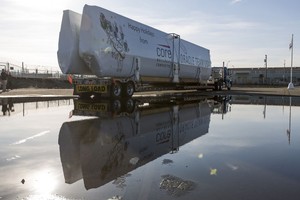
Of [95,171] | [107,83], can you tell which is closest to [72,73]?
[107,83]

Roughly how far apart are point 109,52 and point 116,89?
1.92 metres

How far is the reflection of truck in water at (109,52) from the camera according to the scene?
1470 centimetres

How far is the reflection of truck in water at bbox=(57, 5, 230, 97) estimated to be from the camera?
1470 centimetres

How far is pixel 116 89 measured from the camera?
1612 centimetres

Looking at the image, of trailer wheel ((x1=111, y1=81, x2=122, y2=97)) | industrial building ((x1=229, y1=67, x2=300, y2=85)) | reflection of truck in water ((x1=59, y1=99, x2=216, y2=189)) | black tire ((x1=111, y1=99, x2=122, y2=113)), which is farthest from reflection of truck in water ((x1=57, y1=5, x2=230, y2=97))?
industrial building ((x1=229, y1=67, x2=300, y2=85))

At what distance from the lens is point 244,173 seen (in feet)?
14.7

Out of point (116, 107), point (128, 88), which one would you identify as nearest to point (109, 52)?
point (128, 88)

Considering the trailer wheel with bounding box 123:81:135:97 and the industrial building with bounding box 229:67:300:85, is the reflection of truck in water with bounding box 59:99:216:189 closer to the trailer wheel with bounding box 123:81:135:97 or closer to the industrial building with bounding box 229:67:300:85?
the trailer wheel with bounding box 123:81:135:97

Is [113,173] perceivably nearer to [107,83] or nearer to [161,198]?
[161,198]

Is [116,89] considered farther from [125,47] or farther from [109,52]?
[125,47]

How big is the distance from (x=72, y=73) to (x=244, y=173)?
12883mm

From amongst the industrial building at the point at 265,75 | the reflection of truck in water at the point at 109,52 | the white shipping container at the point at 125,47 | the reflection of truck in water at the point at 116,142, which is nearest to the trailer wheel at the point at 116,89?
the reflection of truck in water at the point at 109,52

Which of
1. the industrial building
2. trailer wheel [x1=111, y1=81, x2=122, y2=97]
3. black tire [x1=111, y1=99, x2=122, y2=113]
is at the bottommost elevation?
black tire [x1=111, y1=99, x2=122, y2=113]

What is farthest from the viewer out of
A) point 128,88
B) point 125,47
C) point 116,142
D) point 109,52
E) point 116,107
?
point 128,88
